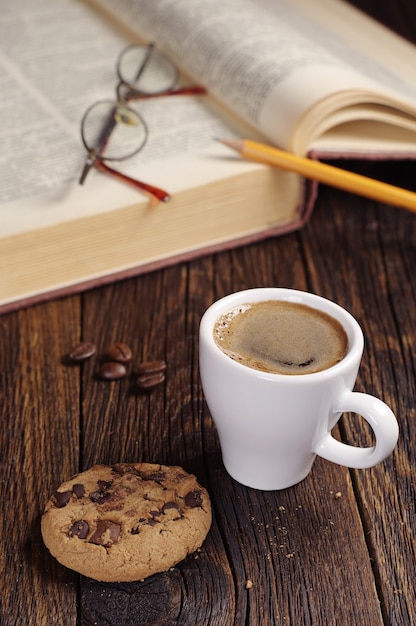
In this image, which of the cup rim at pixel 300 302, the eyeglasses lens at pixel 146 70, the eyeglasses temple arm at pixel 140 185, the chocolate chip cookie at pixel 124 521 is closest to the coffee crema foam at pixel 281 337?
the cup rim at pixel 300 302

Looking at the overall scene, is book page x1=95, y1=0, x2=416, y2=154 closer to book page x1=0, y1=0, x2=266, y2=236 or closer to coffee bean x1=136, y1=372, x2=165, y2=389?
book page x1=0, y1=0, x2=266, y2=236

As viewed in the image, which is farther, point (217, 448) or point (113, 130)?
point (113, 130)

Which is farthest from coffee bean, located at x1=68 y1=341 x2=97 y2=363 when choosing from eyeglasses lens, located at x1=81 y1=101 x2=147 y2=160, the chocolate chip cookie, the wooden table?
eyeglasses lens, located at x1=81 y1=101 x2=147 y2=160

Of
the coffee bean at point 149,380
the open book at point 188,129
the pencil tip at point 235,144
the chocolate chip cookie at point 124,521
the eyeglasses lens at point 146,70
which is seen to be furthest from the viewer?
the eyeglasses lens at point 146,70

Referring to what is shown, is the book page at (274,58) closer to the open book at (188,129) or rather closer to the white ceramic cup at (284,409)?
the open book at (188,129)

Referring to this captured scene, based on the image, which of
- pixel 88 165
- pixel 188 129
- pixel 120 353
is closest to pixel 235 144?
pixel 188 129

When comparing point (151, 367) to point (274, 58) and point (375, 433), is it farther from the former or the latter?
point (274, 58)
